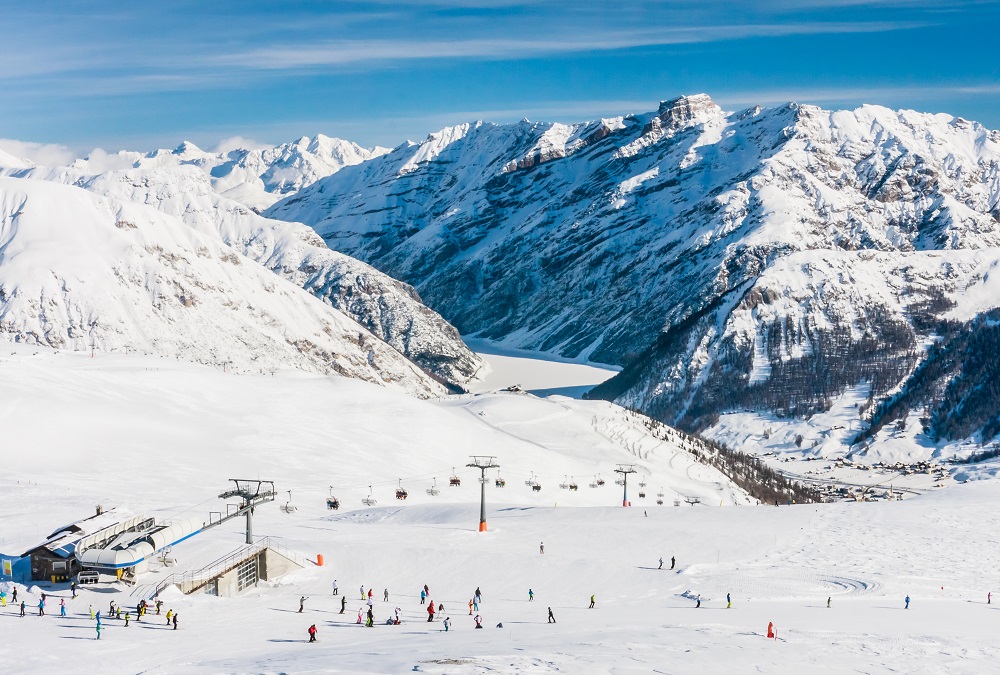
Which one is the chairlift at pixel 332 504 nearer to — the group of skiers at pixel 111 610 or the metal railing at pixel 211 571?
the metal railing at pixel 211 571

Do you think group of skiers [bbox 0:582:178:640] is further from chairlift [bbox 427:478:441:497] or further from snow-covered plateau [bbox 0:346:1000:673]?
chairlift [bbox 427:478:441:497]

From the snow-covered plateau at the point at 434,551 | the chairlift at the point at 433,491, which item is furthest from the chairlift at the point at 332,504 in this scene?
the chairlift at the point at 433,491

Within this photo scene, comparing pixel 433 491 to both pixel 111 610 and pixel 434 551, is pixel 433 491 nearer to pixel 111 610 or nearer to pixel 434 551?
pixel 434 551

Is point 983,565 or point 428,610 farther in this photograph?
point 983,565

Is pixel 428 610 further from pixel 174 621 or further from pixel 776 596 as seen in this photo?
pixel 776 596

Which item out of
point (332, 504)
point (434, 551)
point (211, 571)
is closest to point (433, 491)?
point (332, 504)

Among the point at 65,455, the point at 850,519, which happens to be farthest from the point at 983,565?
the point at 65,455

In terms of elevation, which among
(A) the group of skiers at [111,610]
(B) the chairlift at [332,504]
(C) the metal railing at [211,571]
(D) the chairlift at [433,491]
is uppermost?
(D) the chairlift at [433,491]

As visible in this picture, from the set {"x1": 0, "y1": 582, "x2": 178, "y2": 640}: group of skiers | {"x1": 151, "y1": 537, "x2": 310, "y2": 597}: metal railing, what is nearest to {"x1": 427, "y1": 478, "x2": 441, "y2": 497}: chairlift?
{"x1": 151, "y1": 537, "x2": 310, "y2": 597}: metal railing
